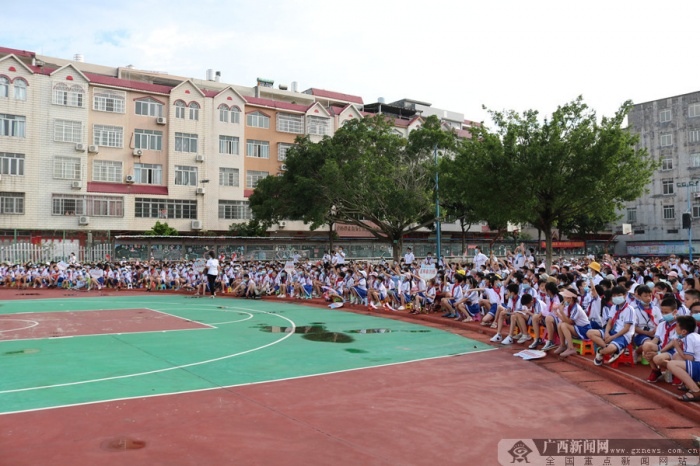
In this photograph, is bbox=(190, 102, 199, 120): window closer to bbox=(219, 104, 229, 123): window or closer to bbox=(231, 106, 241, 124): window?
bbox=(219, 104, 229, 123): window

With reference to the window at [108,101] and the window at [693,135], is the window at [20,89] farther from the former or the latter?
the window at [693,135]

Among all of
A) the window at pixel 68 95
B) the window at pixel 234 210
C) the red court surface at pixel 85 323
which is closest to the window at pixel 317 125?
the window at pixel 234 210

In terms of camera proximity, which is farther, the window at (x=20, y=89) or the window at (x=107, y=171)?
the window at (x=107, y=171)

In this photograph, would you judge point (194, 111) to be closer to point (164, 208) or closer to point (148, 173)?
point (148, 173)

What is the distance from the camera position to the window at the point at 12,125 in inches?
1523

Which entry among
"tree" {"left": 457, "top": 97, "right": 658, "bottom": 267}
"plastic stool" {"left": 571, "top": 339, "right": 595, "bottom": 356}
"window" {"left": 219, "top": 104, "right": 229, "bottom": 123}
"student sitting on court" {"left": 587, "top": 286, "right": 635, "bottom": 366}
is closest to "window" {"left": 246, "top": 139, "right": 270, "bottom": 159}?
"window" {"left": 219, "top": 104, "right": 229, "bottom": 123}

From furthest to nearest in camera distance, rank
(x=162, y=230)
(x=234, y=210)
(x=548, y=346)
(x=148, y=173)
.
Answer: (x=234, y=210)
(x=148, y=173)
(x=162, y=230)
(x=548, y=346)

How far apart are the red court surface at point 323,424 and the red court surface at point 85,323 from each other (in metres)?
7.01

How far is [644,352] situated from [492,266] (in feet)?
35.7

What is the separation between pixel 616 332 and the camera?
8797 mm

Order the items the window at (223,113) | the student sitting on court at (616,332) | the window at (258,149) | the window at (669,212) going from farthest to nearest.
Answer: the window at (669,212), the window at (258,149), the window at (223,113), the student sitting on court at (616,332)

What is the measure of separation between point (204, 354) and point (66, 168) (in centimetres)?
3602

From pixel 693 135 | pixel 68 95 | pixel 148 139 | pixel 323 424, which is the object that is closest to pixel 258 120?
pixel 148 139

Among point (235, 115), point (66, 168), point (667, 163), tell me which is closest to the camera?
point (66, 168)
